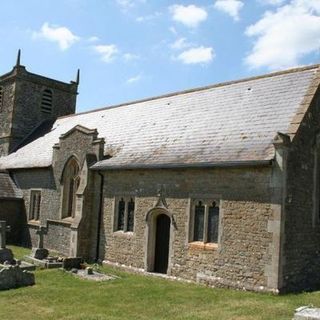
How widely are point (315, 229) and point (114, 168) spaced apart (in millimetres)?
7941

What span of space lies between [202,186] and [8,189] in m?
14.7

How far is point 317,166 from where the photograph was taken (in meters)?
15.3

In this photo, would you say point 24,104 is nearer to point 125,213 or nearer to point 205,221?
point 125,213

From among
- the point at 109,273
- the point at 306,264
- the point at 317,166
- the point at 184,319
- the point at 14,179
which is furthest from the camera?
the point at 14,179

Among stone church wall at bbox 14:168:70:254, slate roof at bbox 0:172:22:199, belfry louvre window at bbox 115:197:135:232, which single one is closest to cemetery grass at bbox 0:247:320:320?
belfry louvre window at bbox 115:197:135:232

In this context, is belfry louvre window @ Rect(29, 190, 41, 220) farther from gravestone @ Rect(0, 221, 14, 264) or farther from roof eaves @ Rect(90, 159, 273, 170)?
roof eaves @ Rect(90, 159, 273, 170)

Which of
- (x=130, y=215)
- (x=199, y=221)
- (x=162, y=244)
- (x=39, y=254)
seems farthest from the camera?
(x=39, y=254)

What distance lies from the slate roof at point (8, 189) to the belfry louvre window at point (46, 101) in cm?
704

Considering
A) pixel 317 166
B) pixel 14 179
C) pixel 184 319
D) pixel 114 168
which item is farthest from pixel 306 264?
pixel 14 179

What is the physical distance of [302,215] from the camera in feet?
47.0

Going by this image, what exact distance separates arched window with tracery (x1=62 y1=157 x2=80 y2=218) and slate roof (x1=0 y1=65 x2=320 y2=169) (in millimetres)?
2203

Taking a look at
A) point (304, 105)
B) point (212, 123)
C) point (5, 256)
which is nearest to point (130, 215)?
point (212, 123)

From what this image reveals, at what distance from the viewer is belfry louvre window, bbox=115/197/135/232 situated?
18.0 m

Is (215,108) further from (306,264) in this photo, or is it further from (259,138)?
(306,264)
